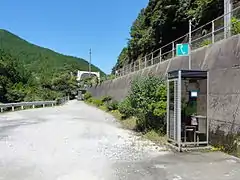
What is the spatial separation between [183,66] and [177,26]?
781 inches

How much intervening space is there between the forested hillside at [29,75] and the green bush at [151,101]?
41130 millimetres

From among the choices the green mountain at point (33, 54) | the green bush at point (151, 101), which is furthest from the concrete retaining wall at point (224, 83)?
the green mountain at point (33, 54)

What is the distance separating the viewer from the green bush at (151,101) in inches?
462

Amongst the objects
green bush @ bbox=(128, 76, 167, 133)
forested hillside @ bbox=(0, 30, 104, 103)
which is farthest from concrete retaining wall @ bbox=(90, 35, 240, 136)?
forested hillside @ bbox=(0, 30, 104, 103)

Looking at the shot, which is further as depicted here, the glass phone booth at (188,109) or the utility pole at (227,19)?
the utility pole at (227,19)

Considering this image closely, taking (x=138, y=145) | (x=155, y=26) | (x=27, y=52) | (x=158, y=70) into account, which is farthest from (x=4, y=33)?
(x=138, y=145)

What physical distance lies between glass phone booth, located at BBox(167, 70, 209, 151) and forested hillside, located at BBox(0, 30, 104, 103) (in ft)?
146

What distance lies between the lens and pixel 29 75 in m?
80.3

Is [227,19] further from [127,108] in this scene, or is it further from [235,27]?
[127,108]

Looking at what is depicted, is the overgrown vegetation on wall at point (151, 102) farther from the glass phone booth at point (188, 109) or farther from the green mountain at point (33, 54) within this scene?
the green mountain at point (33, 54)

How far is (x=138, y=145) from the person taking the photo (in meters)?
10.4

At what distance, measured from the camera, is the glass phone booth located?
31.1 ft

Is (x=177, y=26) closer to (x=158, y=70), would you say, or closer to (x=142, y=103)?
(x=158, y=70)

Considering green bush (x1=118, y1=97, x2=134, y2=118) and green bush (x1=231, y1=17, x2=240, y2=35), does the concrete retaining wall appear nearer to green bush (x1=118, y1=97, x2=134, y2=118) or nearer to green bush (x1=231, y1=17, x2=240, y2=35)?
green bush (x1=231, y1=17, x2=240, y2=35)
